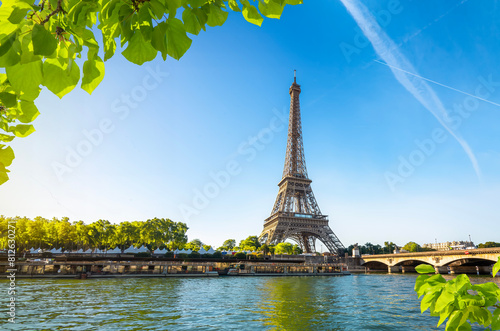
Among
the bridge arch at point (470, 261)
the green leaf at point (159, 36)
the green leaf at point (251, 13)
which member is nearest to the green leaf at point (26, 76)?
the green leaf at point (159, 36)

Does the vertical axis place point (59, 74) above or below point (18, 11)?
below

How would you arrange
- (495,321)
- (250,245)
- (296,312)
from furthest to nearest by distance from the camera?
(250,245), (296,312), (495,321)

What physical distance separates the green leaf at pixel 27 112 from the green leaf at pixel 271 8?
1.60 m

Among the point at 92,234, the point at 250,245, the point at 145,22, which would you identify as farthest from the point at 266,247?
the point at 145,22

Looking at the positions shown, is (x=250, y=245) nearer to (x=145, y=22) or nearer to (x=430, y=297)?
(x=430, y=297)

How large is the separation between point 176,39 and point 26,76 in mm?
705

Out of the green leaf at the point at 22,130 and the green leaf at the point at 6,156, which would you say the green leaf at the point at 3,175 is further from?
the green leaf at the point at 22,130

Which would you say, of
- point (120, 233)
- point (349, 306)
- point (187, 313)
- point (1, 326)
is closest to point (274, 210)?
point (120, 233)

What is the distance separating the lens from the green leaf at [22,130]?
1.95 meters

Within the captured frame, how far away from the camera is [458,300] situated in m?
2.29

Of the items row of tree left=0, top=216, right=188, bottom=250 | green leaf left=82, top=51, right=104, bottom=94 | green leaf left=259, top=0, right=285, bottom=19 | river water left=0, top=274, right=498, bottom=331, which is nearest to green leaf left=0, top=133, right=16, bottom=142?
green leaf left=82, top=51, right=104, bottom=94

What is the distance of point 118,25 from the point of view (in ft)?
5.18

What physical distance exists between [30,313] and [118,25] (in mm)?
23499

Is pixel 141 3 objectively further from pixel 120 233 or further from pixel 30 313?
pixel 120 233
